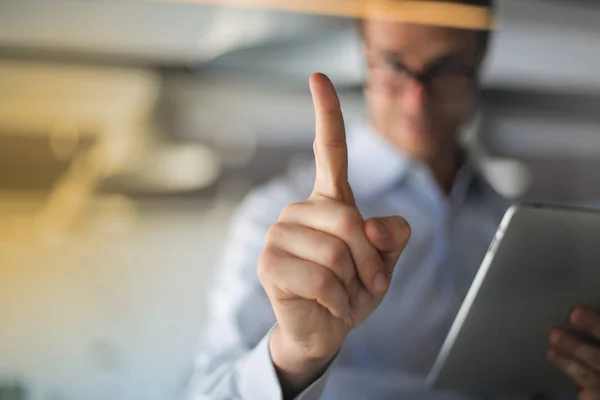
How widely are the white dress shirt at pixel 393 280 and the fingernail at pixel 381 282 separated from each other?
0.74ft

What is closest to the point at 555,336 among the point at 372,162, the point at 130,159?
the point at 372,162

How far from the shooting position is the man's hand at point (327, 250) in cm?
52

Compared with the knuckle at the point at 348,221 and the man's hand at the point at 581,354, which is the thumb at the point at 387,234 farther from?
the man's hand at the point at 581,354

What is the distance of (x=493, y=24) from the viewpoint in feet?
3.32

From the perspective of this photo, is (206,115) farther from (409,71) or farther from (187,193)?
(409,71)

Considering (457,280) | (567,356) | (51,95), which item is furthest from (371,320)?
(51,95)

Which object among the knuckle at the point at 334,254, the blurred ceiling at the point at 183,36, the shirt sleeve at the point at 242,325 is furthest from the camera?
the blurred ceiling at the point at 183,36

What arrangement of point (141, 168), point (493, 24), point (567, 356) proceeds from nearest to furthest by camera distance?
point (567, 356)
point (141, 168)
point (493, 24)

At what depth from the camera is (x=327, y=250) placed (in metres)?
0.52

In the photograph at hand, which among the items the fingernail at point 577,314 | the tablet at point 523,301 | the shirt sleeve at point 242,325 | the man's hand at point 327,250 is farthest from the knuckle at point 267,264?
the fingernail at point 577,314

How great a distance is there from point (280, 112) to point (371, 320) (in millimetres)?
328

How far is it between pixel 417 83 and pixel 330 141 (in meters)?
0.44

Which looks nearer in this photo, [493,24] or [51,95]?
[51,95]

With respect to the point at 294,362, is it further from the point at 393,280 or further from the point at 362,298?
the point at 393,280
